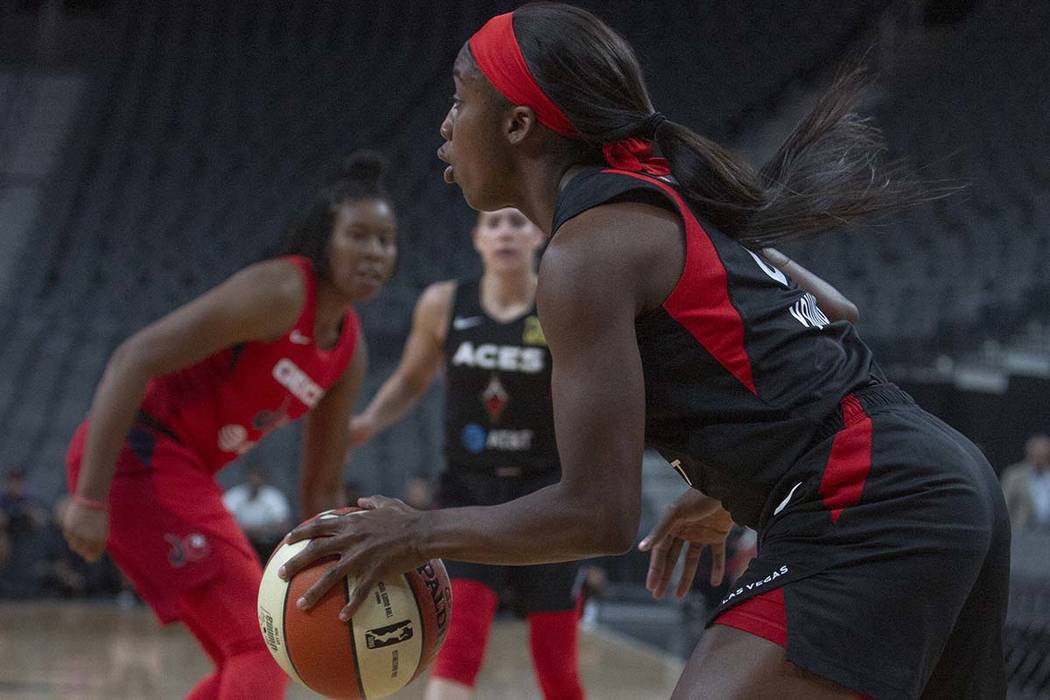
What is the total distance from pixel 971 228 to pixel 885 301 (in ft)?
5.94

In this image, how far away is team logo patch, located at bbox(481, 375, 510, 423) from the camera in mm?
4613

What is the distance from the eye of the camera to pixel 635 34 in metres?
18.1

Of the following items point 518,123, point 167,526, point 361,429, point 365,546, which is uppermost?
point 518,123

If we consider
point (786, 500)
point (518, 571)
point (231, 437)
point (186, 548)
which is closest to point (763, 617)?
point (786, 500)

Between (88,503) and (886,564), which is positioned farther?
(88,503)

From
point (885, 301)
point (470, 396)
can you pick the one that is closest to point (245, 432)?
point (470, 396)

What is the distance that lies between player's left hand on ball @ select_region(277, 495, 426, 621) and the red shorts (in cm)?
151

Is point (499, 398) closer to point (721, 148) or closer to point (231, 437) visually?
point (231, 437)

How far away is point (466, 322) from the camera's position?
15.5 ft

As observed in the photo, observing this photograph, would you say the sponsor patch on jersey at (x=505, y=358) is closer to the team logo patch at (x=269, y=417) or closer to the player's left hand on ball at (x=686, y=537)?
the team logo patch at (x=269, y=417)

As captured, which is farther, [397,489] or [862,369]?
[397,489]

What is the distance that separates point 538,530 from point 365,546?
27 centimetres

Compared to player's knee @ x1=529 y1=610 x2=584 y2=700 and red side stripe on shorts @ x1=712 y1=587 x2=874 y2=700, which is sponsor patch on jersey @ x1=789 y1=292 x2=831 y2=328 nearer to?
red side stripe on shorts @ x1=712 y1=587 x2=874 y2=700

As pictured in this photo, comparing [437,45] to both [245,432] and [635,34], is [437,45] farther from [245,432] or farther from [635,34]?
[245,432]
